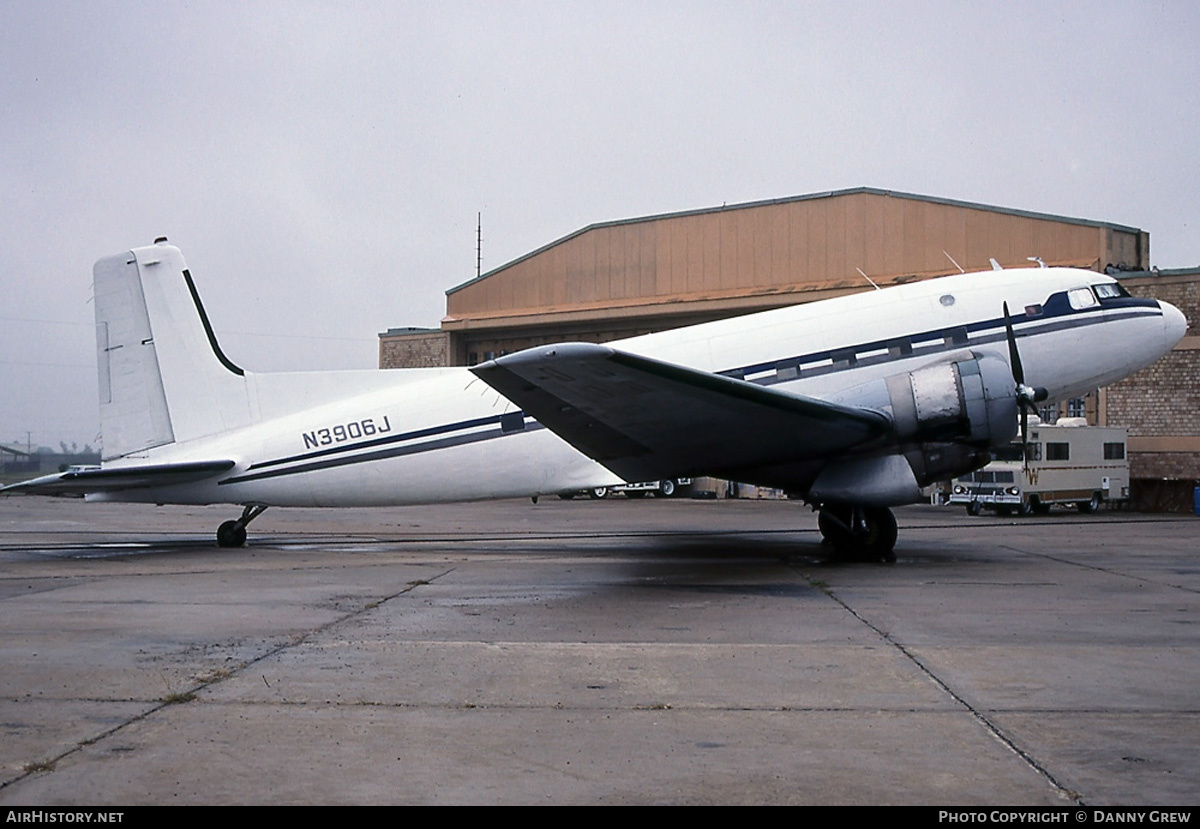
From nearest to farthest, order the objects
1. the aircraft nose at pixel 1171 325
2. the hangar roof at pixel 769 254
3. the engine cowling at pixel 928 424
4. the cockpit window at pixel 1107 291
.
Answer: the engine cowling at pixel 928 424
the cockpit window at pixel 1107 291
the aircraft nose at pixel 1171 325
the hangar roof at pixel 769 254

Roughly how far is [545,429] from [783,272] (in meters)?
27.1

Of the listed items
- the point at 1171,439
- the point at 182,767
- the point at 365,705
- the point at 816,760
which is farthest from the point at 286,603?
the point at 1171,439

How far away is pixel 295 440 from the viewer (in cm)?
1725

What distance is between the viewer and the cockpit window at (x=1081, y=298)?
53.5 feet

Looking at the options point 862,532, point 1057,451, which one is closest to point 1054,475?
point 1057,451

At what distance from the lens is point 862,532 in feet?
49.2

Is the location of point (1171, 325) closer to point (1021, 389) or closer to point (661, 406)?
point (1021, 389)

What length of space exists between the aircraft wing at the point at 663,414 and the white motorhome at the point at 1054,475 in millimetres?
15720

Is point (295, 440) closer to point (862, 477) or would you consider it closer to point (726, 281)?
point (862, 477)

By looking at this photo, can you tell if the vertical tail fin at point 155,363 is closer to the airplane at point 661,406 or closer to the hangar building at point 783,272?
the airplane at point 661,406

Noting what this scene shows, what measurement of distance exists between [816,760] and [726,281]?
39.0m

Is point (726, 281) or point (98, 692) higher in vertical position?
point (726, 281)

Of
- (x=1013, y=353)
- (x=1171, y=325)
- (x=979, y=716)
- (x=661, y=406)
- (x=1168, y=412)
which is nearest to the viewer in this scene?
(x=979, y=716)

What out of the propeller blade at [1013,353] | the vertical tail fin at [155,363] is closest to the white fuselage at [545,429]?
the propeller blade at [1013,353]
